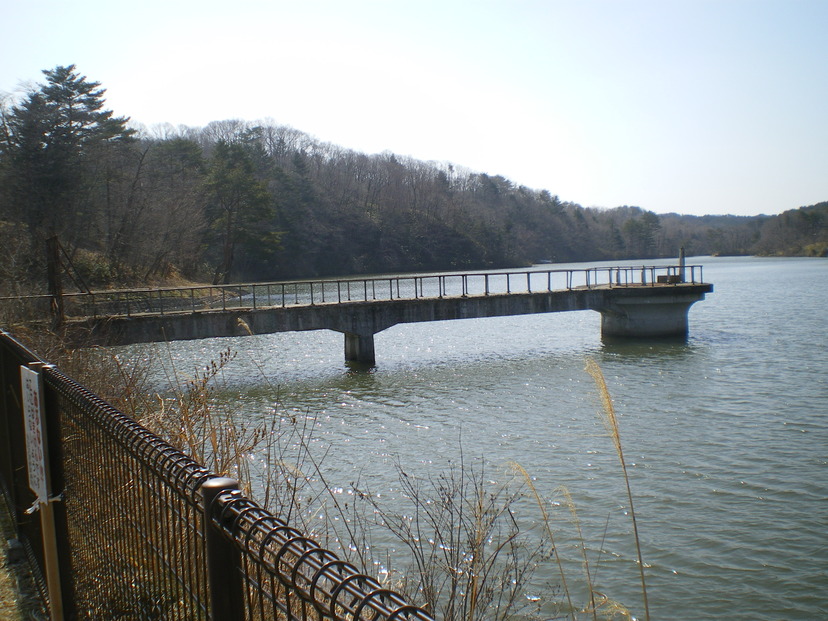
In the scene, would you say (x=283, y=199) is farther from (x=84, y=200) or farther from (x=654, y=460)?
(x=654, y=460)

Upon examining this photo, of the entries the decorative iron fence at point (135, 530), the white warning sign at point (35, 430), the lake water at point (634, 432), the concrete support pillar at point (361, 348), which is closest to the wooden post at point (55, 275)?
the lake water at point (634, 432)

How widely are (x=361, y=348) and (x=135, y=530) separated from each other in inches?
851

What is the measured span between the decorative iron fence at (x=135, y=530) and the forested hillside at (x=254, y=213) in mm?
16289

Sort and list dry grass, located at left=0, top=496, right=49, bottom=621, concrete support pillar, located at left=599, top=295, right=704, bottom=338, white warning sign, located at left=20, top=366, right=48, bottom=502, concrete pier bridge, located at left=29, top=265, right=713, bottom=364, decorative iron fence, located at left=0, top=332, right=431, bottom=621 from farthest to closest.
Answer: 1. concrete support pillar, located at left=599, top=295, right=704, bottom=338
2. concrete pier bridge, located at left=29, top=265, right=713, bottom=364
3. dry grass, located at left=0, top=496, right=49, bottom=621
4. white warning sign, located at left=20, top=366, right=48, bottom=502
5. decorative iron fence, located at left=0, top=332, right=431, bottom=621

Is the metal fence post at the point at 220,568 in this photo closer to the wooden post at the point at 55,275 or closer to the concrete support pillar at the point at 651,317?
the wooden post at the point at 55,275

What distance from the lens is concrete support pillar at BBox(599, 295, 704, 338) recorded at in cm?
2998

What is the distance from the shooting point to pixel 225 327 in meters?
23.1

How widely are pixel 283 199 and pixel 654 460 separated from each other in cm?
7226

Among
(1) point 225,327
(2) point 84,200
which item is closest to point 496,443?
(1) point 225,327

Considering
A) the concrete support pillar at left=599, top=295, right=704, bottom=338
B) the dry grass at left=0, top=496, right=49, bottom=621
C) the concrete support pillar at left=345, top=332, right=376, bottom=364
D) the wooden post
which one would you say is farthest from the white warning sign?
the concrete support pillar at left=599, top=295, right=704, bottom=338

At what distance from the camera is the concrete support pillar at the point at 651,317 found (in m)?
30.0

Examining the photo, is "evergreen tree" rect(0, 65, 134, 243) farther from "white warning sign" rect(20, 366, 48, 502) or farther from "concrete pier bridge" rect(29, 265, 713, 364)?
"white warning sign" rect(20, 366, 48, 502)

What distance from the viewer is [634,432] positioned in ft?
50.3

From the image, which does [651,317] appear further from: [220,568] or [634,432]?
[220,568]
